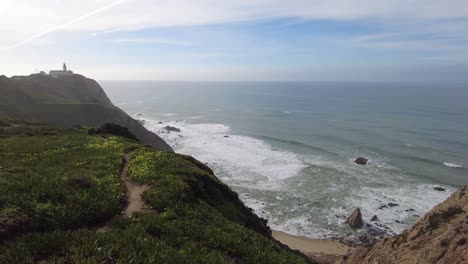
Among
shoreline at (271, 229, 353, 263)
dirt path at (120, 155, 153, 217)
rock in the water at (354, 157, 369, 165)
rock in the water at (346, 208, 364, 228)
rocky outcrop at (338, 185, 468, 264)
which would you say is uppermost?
dirt path at (120, 155, 153, 217)

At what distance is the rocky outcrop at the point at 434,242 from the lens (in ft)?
57.3

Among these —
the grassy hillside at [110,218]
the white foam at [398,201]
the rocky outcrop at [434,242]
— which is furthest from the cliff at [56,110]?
the rocky outcrop at [434,242]

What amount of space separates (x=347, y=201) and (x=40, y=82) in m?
100

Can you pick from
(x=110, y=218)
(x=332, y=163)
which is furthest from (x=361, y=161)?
(x=110, y=218)

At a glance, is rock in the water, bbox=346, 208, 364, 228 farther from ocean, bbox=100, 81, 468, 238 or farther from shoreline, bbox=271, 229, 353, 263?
shoreline, bbox=271, 229, 353, 263

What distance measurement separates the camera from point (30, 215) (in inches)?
411

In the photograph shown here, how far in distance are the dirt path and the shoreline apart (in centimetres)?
2491

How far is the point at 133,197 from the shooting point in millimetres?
15188

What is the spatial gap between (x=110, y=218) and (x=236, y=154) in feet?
219

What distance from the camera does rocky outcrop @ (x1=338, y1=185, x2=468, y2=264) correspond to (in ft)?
57.3

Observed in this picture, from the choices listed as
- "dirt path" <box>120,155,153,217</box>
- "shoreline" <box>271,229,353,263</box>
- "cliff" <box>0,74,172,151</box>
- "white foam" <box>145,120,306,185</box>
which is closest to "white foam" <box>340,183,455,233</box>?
"shoreline" <box>271,229,353,263</box>

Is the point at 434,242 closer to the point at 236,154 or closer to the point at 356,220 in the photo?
the point at 356,220

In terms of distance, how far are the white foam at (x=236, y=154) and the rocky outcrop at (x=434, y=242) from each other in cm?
3615

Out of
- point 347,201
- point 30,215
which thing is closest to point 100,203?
point 30,215
